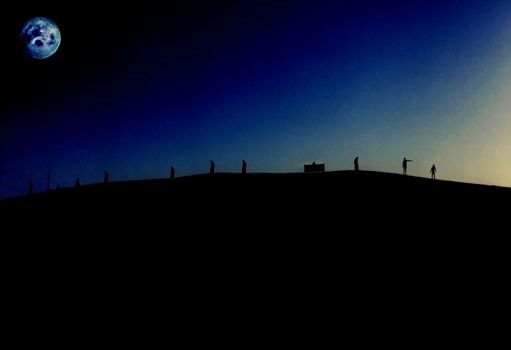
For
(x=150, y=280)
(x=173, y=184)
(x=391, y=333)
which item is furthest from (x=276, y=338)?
(x=173, y=184)

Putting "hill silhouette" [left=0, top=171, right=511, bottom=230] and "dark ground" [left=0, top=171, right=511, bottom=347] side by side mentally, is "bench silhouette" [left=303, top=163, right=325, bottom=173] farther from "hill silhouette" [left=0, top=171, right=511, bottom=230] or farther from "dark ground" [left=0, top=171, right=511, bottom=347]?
"dark ground" [left=0, top=171, right=511, bottom=347]

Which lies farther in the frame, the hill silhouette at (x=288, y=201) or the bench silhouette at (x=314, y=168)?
the bench silhouette at (x=314, y=168)

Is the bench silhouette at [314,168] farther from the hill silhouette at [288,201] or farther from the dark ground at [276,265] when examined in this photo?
the dark ground at [276,265]

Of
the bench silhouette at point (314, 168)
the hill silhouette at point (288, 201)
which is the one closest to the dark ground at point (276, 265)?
the hill silhouette at point (288, 201)

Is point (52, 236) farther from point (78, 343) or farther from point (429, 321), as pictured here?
point (429, 321)

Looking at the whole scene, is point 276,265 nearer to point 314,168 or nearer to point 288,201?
point 288,201

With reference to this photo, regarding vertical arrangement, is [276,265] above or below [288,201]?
below

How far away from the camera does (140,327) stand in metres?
7.52

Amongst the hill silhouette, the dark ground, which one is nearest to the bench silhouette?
the hill silhouette

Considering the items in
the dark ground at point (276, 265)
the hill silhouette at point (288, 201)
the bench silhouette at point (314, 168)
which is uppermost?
the bench silhouette at point (314, 168)

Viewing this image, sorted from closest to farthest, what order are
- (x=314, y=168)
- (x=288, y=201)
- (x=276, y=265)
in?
(x=276, y=265) → (x=288, y=201) → (x=314, y=168)

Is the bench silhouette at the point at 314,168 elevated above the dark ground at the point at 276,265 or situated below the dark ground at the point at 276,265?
above

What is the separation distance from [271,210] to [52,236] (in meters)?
9.25

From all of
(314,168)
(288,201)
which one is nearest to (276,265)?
(288,201)
